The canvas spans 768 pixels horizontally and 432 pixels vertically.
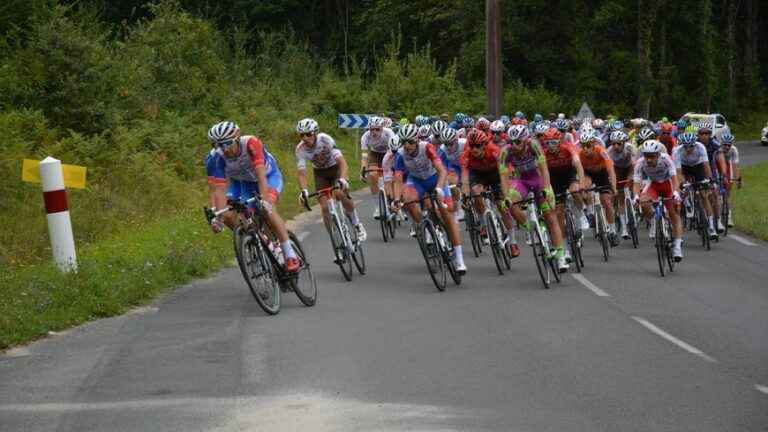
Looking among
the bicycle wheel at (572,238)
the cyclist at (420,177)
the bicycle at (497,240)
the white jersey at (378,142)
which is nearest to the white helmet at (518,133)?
the cyclist at (420,177)

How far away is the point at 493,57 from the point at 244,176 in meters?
21.7

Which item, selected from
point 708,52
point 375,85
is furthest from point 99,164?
point 708,52

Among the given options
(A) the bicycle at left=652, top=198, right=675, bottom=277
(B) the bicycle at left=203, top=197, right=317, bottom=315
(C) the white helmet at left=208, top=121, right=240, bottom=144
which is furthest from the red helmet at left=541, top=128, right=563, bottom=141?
(C) the white helmet at left=208, top=121, right=240, bottom=144

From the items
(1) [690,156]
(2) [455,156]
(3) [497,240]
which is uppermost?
(2) [455,156]

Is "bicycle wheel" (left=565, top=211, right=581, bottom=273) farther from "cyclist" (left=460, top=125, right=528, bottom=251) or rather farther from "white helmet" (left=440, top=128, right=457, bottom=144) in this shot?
"white helmet" (left=440, top=128, right=457, bottom=144)

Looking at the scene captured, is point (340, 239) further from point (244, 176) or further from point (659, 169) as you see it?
point (659, 169)

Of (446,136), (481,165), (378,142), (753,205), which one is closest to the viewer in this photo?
(446,136)

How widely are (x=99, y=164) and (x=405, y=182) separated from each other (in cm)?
956

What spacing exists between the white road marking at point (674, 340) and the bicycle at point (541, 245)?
7.63ft

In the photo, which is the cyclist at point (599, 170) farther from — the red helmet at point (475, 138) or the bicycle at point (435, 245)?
the bicycle at point (435, 245)

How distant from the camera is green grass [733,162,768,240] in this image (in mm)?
22952

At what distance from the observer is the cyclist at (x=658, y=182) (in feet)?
54.7

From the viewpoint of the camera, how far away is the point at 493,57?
34406 millimetres

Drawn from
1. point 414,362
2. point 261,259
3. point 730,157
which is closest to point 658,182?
point 730,157
